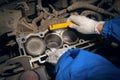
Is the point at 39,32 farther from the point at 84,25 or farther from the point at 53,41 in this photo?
the point at 84,25

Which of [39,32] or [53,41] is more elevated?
[39,32]

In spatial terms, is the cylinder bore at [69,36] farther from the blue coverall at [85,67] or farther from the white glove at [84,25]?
the blue coverall at [85,67]

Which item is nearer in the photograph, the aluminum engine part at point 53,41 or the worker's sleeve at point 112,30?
the worker's sleeve at point 112,30

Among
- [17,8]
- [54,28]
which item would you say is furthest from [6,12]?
[54,28]

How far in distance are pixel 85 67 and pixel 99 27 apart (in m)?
0.56

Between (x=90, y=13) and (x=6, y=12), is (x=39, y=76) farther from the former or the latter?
(x=90, y=13)

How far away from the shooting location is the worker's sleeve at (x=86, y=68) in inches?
53.0

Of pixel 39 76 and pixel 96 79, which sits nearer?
pixel 96 79

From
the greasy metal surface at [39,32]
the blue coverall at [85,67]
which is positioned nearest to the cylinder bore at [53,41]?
the greasy metal surface at [39,32]

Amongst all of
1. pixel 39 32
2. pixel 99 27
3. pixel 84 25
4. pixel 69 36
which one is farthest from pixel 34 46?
pixel 99 27

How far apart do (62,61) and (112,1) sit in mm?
1034

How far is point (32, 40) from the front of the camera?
6.49ft

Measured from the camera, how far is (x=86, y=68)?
1431 mm

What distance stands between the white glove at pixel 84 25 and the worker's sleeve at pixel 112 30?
0.43 feet
